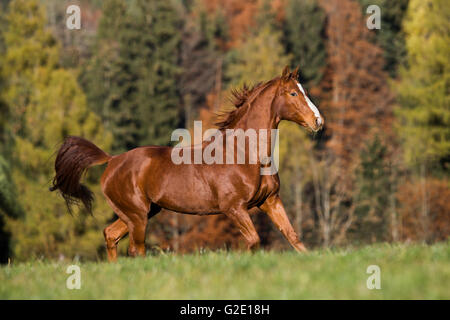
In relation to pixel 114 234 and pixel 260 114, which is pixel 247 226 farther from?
pixel 114 234

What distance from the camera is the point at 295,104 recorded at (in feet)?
24.9

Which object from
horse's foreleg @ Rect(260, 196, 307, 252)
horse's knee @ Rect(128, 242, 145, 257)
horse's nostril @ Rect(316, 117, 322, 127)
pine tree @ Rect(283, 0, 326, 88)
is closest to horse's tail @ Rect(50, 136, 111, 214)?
horse's knee @ Rect(128, 242, 145, 257)

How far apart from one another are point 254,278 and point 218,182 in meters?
2.22

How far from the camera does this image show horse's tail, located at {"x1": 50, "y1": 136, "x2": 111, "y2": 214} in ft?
28.3

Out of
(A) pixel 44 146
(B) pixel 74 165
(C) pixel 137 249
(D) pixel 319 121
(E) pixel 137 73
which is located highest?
(E) pixel 137 73

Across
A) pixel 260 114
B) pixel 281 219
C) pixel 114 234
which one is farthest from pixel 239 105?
pixel 114 234

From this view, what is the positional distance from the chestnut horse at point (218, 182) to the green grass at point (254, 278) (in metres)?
0.90

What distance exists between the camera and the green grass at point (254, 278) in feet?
16.4

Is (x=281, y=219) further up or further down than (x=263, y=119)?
further down

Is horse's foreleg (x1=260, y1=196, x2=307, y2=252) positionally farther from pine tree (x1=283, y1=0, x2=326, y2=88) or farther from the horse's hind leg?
pine tree (x1=283, y1=0, x2=326, y2=88)

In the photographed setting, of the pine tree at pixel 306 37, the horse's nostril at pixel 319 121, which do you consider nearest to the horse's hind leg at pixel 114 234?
the horse's nostril at pixel 319 121

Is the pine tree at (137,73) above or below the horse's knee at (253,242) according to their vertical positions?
above

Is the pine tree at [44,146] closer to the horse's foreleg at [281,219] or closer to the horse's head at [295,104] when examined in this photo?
the horse's foreleg at [281,219]
